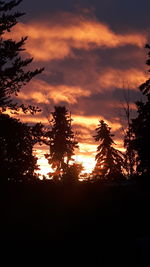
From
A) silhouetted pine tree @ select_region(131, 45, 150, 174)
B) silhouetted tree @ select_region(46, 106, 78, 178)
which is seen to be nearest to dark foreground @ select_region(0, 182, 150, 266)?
silhouetted pine tree @ select_region(131, 45, 150, 174)

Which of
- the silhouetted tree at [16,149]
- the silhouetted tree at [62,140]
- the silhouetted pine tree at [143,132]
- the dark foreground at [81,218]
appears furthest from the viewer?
the silhouetted tree at [62,140]

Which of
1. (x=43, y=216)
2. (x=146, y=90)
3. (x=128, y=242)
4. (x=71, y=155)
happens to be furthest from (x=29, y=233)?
(x=71, y=155)

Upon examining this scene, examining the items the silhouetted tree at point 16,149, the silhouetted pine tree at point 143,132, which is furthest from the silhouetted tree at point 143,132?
the silhouetted tree at point 16,149

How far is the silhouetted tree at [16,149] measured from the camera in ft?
59.4

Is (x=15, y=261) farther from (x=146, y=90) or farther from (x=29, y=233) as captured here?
(x=146, y=90)

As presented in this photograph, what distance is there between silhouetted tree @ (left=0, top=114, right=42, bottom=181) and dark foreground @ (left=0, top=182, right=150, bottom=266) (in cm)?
609

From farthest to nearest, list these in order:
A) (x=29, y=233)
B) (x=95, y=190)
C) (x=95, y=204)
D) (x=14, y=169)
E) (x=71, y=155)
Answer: (x=71, y=155)
(x=14, y=169)
(x=95, y=190)
(x=95, y=204)
(x=29, y=233)

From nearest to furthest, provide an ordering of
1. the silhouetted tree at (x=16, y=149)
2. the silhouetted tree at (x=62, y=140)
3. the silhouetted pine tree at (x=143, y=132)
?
1. the silhouetted tree at (x=16, y=149)
2. the silhouetted pine tree at (x=143, y=132)
3. the silhouetted tree at (x=62, y=140)

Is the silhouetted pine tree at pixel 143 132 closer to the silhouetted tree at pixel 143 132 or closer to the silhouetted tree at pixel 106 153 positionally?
the silhouetted tree at pixel 143 132

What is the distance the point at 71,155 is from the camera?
123 feet

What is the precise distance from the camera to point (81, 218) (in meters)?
10.4

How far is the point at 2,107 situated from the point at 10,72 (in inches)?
92.1

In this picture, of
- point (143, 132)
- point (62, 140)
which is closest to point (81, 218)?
point (143, 132)

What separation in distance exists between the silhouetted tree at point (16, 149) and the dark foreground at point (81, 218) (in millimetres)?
6086
